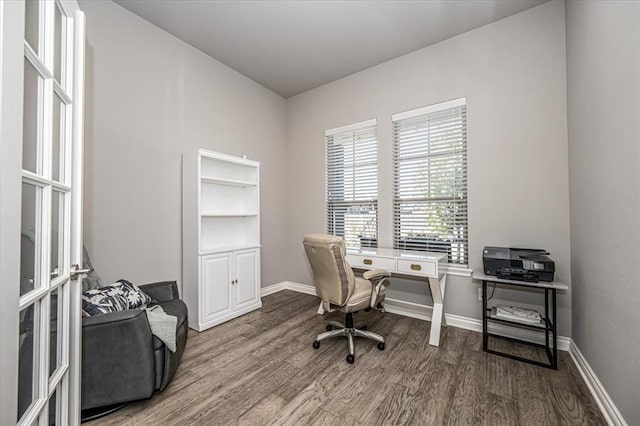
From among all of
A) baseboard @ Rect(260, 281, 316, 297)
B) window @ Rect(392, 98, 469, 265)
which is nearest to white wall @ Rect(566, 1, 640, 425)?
window @ Rect(392, 98, 469, 265)

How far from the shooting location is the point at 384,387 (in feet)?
6.02

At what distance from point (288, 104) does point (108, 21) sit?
2.44m

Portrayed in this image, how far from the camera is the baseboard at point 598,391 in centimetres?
144

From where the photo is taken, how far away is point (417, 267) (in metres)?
2.46

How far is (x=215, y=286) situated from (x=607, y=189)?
3287 mm

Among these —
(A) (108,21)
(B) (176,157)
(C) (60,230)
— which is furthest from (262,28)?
(C) (60,230)

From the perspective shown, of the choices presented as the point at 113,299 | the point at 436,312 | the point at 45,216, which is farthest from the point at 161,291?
the point at 436,312

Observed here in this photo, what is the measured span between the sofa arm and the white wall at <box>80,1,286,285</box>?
3.40 ft

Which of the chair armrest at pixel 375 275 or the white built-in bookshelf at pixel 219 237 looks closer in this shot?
the chair armrest at pixel 375 275

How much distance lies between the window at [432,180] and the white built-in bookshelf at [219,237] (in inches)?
73.3

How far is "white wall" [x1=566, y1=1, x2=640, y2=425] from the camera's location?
1.31 metres

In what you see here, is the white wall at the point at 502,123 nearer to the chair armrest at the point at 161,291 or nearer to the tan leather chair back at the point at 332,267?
the tan leather chair back at the point at 332,267

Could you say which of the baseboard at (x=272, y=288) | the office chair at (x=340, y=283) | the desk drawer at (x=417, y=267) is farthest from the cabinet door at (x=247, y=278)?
the desk drawer at (x=417, y=267)

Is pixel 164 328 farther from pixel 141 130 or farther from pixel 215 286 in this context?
pixel 141 130
